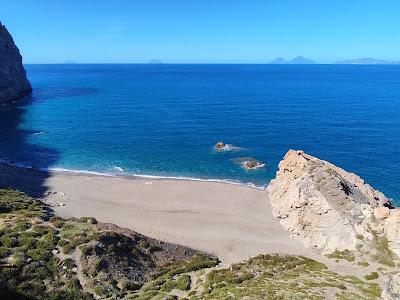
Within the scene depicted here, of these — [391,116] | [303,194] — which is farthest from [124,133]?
[391,116]

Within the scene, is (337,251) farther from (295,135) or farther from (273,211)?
(295,135)

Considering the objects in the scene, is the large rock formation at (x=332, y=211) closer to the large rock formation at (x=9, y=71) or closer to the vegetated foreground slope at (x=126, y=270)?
the vegetated foreground slope at (x=126, y=270)

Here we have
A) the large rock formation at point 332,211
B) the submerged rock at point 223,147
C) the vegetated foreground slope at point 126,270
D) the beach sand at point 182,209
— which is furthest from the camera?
the submerged rock at point 223,147

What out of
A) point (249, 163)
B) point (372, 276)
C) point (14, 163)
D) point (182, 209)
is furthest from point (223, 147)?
point (372, 276)

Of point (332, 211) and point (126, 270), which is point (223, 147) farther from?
point (126, 270)

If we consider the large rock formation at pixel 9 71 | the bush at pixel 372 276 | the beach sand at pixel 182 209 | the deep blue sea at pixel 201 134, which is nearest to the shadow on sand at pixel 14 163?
the deep blue sea at pixel 201 134

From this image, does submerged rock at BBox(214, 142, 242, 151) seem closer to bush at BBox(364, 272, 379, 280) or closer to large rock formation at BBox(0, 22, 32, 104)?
bush at BBox(364, 272, 379, 280)

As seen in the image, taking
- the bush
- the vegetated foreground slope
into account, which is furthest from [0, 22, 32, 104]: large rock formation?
the bush
